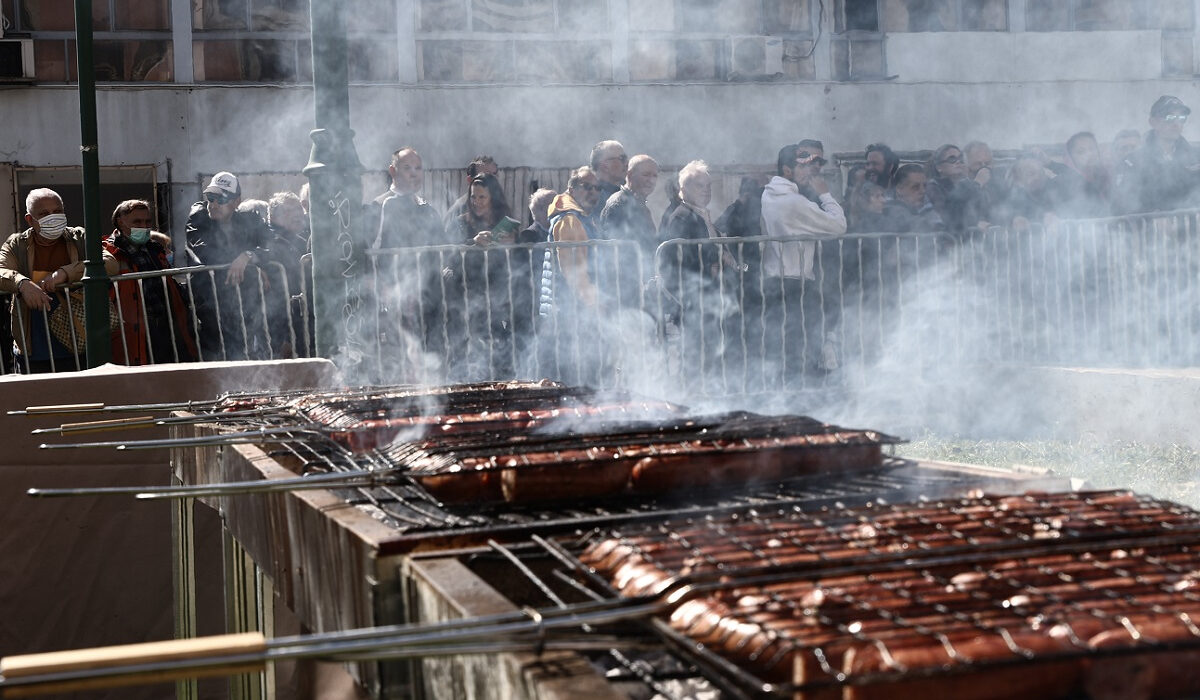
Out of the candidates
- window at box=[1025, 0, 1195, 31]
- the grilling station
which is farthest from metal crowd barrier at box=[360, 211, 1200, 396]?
window at box=[1025, 0, 1195, 31]

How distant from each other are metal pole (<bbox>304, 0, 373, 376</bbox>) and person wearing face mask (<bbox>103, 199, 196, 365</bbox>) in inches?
76.8

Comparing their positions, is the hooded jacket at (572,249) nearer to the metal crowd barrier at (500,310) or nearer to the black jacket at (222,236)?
the metal crowd barrier at (500,310)

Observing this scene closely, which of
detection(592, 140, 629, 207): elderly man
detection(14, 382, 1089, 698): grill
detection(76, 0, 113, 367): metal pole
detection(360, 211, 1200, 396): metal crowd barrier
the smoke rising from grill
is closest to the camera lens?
detection(14, 382, 1089, 698): grill

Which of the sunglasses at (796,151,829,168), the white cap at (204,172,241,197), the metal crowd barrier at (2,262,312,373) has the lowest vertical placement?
the metal crowd barrier at (2,262,312,373)

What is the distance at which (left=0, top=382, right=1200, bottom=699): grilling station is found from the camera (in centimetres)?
169

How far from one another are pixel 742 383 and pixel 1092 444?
2427 mm

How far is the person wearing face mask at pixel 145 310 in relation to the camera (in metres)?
8.68

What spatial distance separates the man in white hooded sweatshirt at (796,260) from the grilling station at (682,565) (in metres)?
5.43

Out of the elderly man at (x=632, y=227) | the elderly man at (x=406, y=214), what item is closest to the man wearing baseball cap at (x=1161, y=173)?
the elderly man at (x=632, y=227)

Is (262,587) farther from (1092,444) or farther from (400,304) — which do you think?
(1092,444)

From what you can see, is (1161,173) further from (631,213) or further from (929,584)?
(929,584)

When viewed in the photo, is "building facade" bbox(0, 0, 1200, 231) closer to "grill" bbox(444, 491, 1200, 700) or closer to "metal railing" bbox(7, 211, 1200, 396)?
"metal railing" bbox(7, 211, 1200, 396)

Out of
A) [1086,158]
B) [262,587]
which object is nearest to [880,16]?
[1086,158]

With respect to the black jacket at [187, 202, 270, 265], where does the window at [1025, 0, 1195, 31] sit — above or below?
above
